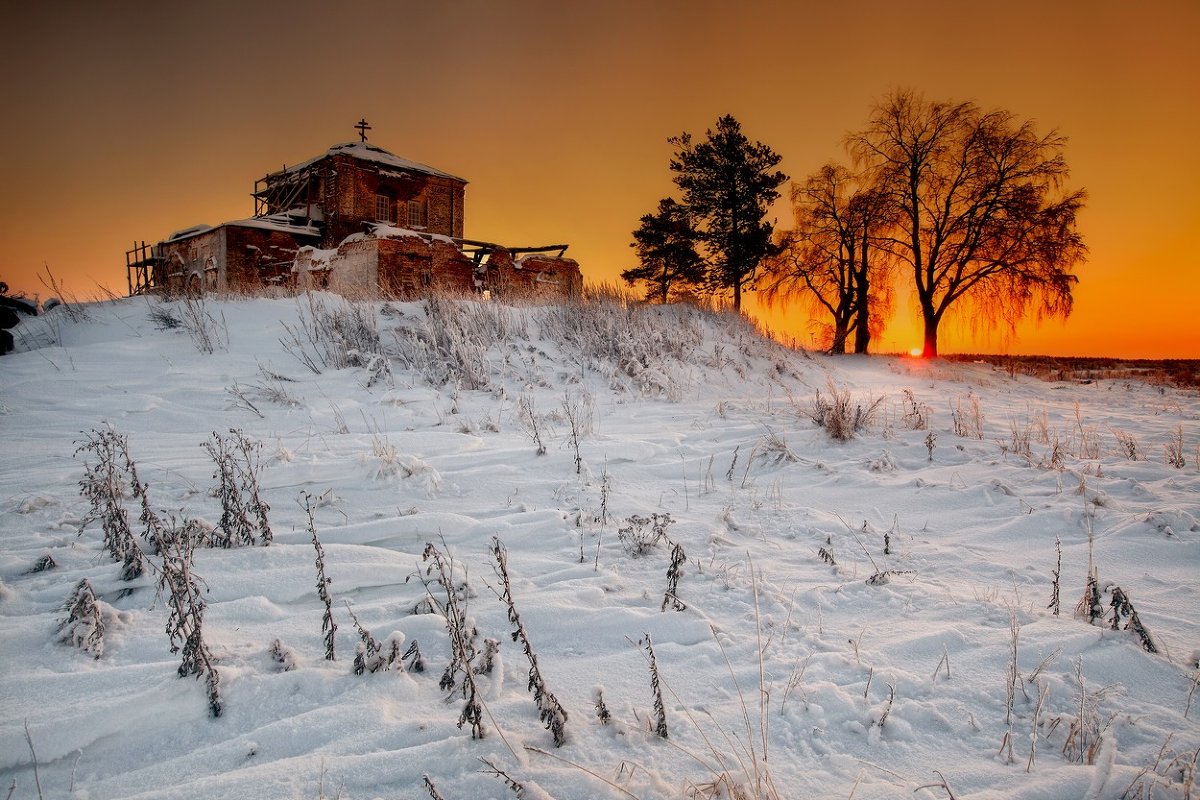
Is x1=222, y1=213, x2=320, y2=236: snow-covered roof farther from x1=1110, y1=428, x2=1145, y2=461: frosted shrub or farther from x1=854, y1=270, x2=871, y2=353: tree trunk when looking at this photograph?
x1=1110, y1=428, x2=1145, y2=461: frosted shrub

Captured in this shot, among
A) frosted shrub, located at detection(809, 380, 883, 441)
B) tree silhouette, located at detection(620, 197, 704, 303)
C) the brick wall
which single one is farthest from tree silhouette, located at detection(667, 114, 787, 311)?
frosted shrub, located at detection(809, 380, 883, 441)

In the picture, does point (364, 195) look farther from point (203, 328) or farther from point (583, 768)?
point (583, 768)

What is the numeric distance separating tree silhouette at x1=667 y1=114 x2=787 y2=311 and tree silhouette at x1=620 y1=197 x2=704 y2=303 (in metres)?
0.65

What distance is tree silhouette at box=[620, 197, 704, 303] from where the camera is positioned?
26656 millimetres

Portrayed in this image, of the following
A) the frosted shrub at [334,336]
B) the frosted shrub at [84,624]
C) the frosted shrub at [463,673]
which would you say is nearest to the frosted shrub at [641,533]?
the frosted shrub at [463,673]

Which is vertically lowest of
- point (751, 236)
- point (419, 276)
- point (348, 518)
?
point (348, 518)

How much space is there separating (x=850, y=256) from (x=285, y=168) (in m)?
27.8

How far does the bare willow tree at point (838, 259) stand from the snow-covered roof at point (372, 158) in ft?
59.4

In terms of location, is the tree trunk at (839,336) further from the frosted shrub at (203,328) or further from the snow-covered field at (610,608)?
the frosted shrub at (203,328)

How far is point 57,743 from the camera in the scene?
1593 mm

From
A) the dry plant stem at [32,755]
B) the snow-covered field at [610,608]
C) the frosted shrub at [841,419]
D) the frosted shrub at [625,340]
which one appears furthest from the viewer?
the frosted shrub at [625,340]

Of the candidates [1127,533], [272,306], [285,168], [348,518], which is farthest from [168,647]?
[285,168]

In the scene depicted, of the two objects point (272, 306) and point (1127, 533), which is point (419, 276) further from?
point (1127, 533)

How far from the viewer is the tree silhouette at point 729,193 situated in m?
25.6
